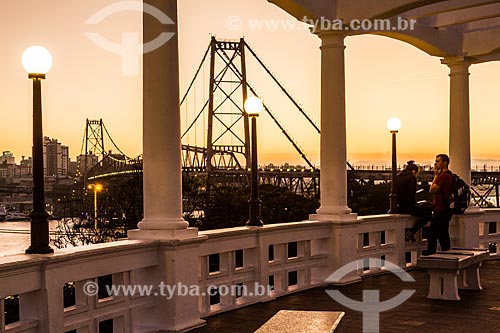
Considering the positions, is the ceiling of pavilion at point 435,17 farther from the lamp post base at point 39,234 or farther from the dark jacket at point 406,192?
the lamp post base at point 39,234

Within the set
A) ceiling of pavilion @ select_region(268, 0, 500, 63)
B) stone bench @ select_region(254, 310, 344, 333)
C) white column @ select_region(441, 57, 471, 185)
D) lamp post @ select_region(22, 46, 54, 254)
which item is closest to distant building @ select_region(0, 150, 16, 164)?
white column @ select_region(441, 57, 471, 185)

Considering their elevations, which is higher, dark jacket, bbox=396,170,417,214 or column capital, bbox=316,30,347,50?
column capital, bbox=316,30,347,50

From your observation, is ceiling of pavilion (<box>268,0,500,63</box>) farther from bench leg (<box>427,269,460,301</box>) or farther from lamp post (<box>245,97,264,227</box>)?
bench leg (<box>427,269,460,301</box>)

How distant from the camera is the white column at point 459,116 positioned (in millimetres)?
13602

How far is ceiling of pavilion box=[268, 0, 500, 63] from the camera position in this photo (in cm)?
1081

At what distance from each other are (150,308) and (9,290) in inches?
79.5

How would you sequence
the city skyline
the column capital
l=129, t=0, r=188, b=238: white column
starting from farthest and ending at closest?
the city skyline → the column capital → l=129, t=0, r=188, b=238: white column

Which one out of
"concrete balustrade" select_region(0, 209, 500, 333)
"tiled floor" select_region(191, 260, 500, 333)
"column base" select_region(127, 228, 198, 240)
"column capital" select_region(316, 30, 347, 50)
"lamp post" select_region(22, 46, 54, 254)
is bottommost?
"tiled floor" select_region(191, 260, 500, 333)

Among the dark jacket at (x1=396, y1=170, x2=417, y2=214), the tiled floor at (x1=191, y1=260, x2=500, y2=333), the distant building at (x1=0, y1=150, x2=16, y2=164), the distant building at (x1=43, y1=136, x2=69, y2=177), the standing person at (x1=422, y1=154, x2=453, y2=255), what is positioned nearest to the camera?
the tiled floor at (x1=191, y1=260, x2=500, y2=333)

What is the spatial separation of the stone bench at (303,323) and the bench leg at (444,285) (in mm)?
4136

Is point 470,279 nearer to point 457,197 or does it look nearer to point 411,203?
point 457,197

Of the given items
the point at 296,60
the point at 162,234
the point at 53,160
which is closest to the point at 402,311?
the point at 162,234

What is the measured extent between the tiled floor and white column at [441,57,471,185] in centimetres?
323

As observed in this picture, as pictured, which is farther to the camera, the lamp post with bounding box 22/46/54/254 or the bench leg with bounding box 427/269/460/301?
the bench leg with bounding box 427/269/460/301
